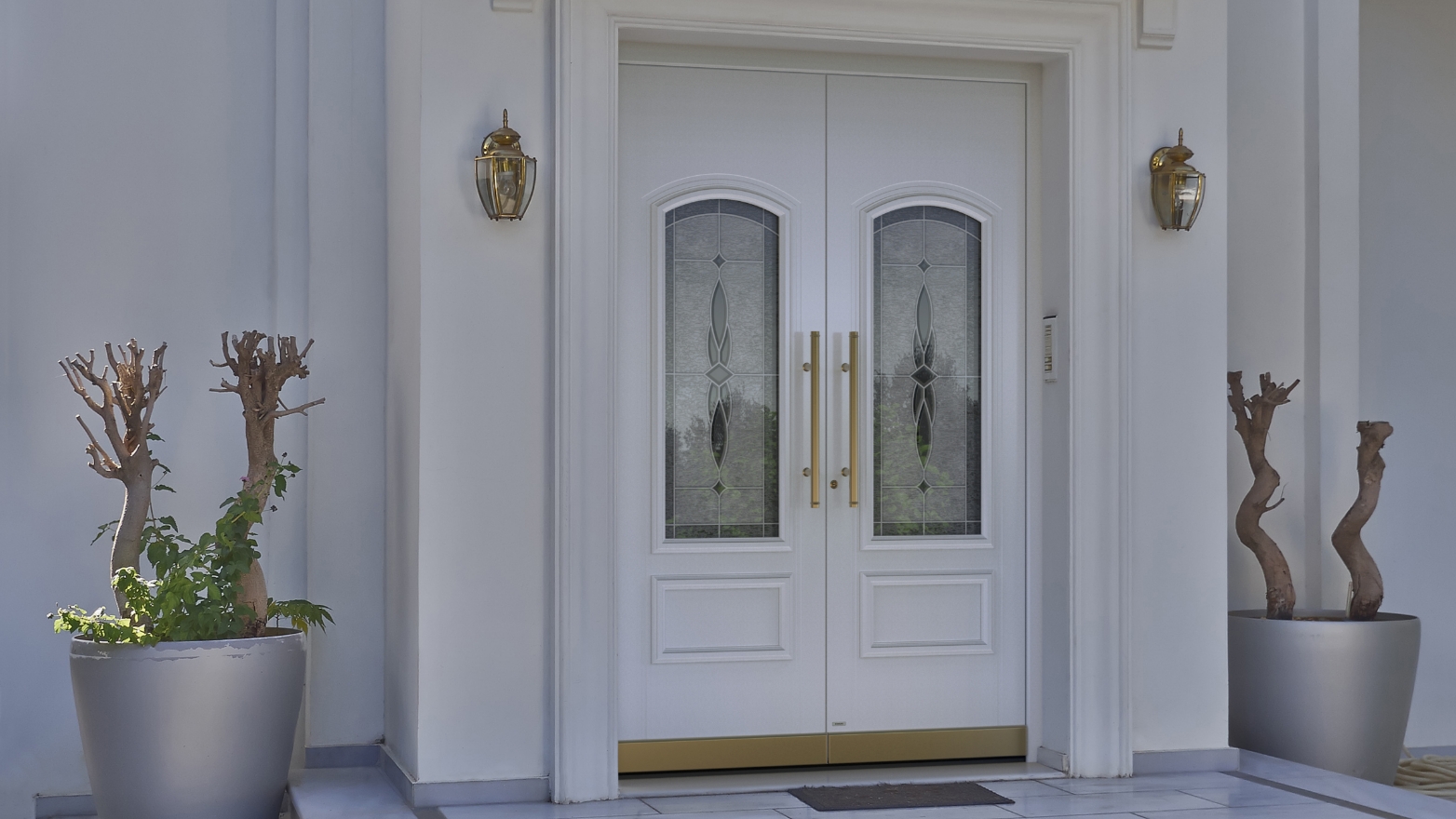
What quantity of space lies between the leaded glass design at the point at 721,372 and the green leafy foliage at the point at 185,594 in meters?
1.22

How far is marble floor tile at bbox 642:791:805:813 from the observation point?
3.77 meters

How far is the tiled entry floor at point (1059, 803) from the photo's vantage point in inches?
146

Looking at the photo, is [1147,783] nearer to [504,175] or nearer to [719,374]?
[719,374]

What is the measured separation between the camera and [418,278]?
3846 millimetres

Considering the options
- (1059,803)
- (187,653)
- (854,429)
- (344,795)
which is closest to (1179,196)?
(854,429)

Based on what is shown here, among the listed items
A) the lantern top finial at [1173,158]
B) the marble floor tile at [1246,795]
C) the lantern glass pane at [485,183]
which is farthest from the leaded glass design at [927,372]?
the lantern glass pane at [485,183]

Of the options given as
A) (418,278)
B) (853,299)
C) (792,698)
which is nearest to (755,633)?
(792,698)

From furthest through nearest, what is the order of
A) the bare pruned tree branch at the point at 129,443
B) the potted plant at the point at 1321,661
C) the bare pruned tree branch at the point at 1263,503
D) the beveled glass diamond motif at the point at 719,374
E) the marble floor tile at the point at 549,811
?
the bare pruned tree branch at the point at 1263,503 < the potted plant at the point at 1321,661 < the beveled glass diamond motif at the point at 719,374 < the bare pruned tree branch at the point at 129,443 < the marble floor tile at the point at 549,811

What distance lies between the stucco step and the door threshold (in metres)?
0.67

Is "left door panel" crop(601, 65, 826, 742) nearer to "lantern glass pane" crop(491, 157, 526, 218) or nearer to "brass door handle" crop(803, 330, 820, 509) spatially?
"brass door handle" crop(803, 330, 820, 509)

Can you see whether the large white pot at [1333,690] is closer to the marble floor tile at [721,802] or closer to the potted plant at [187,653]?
the marble floor tile at [721,802]

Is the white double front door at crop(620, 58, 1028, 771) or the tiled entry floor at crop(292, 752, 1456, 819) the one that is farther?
the white double front door at crop(620, 58, 1028, 771)

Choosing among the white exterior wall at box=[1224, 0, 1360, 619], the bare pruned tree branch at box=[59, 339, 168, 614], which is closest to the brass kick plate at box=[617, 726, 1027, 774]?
the white exterior wall at box=[1224, 0, 1360, 619]

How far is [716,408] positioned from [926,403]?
0.70m
